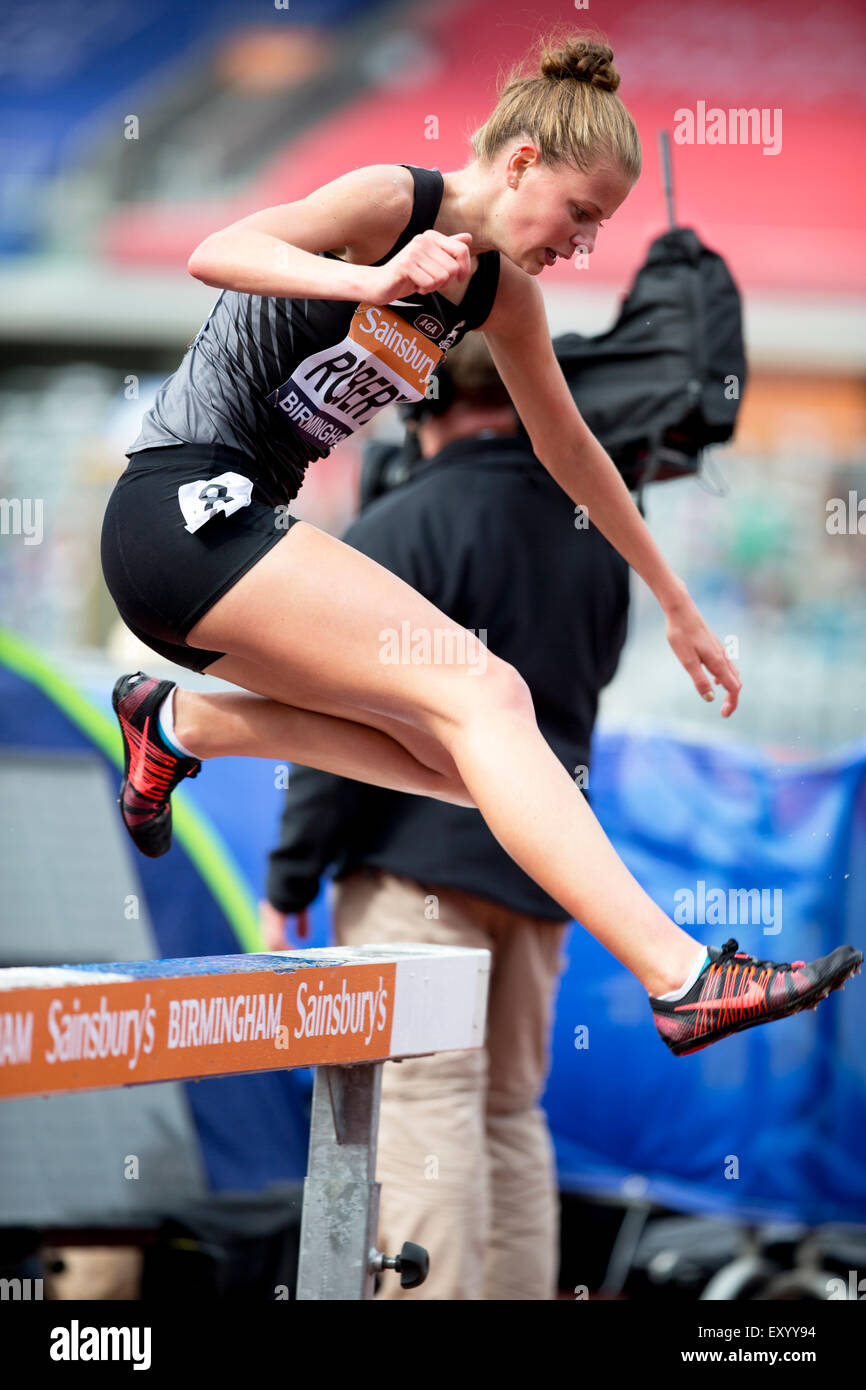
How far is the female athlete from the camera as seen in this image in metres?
1.73

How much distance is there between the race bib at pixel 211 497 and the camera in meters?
1.84

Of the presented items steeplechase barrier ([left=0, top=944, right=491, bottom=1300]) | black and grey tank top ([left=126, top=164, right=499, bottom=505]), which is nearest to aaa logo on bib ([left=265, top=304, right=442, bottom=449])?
black and grey tank top ([left=126, top=164, right=499, bottom=505])

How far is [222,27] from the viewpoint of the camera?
869 cm

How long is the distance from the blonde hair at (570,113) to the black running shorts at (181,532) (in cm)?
57

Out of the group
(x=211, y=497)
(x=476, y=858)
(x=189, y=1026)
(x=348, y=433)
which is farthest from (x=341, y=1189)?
(x=348, y=433)

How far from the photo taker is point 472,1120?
256cm

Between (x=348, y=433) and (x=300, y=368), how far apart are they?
0.46ft

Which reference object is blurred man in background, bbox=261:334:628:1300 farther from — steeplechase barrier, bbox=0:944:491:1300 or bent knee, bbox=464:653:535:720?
bent knee, bbox=464:653:535:720

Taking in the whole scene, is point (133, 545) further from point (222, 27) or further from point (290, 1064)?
point (222, 27)

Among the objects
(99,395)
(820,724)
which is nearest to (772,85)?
(99,395)

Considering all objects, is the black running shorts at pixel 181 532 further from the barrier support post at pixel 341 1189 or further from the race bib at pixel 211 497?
the barrier support post at pixel 341 1189

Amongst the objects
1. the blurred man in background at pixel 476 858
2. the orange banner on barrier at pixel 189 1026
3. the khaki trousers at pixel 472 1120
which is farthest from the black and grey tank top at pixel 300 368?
the khaki trousers at pixel 472 1120
